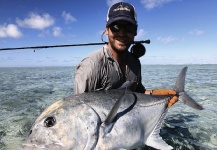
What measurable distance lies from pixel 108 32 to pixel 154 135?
165 centimetres

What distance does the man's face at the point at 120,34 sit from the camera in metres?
3.58

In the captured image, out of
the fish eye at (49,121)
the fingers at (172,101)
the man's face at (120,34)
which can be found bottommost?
the fingers at (172,101)

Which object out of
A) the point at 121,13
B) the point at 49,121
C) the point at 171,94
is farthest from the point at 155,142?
the point at 121,13

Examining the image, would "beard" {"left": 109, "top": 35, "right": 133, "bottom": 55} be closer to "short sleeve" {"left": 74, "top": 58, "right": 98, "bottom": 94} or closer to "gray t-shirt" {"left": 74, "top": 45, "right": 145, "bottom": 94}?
"gray t-shirt" {"left": 74, "top": 45, "right": 145, "bottom": 94}

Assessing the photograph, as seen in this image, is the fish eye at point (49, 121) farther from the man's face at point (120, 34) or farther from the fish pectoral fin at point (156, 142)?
the man's face at point (120, 34)

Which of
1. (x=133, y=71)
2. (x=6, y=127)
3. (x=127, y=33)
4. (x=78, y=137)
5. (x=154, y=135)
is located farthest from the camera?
(x=6, y=127)

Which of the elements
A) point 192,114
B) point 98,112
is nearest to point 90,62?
point 98,112

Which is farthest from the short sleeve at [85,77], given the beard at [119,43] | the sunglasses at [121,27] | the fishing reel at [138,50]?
the fishing reel at [138,50]

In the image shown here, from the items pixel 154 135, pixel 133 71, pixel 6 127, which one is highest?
pixel 133 71

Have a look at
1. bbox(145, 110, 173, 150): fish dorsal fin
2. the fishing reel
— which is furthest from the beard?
bbox(145, 110, 173, 150): fish dorsal fin

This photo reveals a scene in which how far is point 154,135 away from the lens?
336 cm

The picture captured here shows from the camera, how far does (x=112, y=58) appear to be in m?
3.73

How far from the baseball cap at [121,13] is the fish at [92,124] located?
1058 mm

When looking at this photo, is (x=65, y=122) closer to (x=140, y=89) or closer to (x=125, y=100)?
(x=125, y=100)
